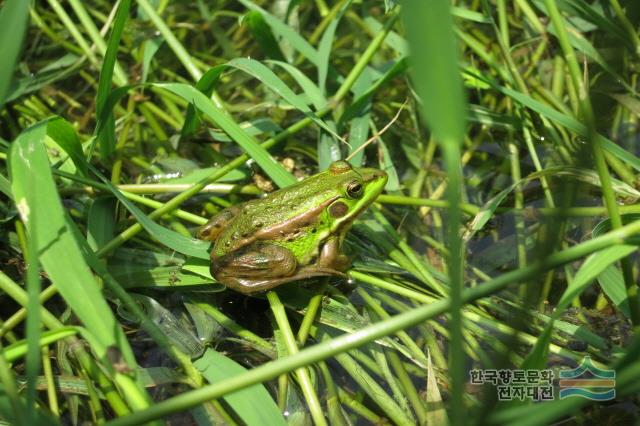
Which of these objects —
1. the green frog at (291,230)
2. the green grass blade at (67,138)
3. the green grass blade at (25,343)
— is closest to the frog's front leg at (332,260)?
the green frog at (291,230)

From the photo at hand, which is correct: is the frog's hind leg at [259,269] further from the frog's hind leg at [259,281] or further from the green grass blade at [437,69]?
the green grass blade at [437,69]

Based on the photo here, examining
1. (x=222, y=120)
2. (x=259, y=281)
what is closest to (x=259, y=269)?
(x=259, y=281)

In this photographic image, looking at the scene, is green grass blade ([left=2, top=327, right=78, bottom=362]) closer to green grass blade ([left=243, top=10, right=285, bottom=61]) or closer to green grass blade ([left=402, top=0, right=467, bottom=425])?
green grass blade ([left=402, top=0, right=467, bottom=425])

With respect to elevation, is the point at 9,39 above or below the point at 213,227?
above

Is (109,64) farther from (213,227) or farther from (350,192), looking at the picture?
(350,192)

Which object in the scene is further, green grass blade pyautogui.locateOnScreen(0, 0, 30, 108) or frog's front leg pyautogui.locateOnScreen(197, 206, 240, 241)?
frog's front leg pyautogui.locateOnScreen(197, 206, 240, 241)

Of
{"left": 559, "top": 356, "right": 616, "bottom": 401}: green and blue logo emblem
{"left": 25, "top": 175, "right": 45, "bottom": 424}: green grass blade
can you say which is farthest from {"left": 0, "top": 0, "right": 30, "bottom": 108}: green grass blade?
{"left": 559, "top": 356, "right": 616, "bottom": 401}: green and blue logo emblem

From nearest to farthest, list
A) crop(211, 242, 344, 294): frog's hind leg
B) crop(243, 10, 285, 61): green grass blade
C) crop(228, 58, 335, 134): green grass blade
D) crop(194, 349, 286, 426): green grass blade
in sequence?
crop(194, 349, 286, 426): green grass blade < crop(211, 242, 344, 294): frog's hind leg < crop(228, 58, 335, 134): green grass blade < crop(243, 10, 285, 61): green grass blade
